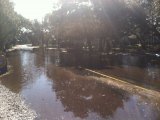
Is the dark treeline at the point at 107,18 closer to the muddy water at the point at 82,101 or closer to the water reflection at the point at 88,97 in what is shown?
the muddy water at the point at 82,101

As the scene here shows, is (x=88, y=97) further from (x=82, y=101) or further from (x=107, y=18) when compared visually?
(x=107, y=18)

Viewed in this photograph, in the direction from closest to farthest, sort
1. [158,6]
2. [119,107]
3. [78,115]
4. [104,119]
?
[104,119] < [78,115] < [119,107] < [158,6]

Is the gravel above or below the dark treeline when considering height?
below

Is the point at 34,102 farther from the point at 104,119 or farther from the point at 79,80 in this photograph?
the point at 79,80

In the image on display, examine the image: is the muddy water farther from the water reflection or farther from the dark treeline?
the dark treeline

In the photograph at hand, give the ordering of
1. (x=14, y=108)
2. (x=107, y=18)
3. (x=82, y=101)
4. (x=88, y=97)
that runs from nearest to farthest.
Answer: (x=14, y=108), (x=82, y=101), (x=88, y=97), (x=107, y=18)

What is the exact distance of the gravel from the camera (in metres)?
14.6

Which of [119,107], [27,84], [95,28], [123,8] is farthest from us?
[95,28]

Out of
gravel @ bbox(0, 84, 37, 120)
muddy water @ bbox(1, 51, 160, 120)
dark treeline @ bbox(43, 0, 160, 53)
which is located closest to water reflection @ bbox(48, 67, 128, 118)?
muddy water @ bbox(1, 51, 160, 120)

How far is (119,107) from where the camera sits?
16219 mm

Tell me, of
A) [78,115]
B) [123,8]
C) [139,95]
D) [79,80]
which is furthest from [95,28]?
[78,115]

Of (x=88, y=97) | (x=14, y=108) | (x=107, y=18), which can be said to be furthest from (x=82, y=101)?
(x=107, y=18)

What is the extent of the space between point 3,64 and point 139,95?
1804cm

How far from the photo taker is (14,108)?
1633cm
